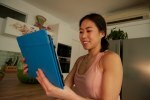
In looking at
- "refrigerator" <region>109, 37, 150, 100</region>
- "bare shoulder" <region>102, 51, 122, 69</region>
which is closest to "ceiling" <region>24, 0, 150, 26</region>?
"refrigerator" <region>109, 37, 150, 100</region>

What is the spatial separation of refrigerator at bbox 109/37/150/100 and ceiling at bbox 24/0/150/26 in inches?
37.6

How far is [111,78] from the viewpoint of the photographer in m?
0.60

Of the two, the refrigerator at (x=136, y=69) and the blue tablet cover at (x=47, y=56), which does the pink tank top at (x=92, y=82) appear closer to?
the blue tablet cover at (x=47, y=56)

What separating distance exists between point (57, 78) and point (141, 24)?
2404 millimetres

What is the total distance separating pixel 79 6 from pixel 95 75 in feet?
8.11

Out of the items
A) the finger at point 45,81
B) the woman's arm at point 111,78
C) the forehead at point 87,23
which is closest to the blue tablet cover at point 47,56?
the finger at point 45,81

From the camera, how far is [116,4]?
8.49 ft

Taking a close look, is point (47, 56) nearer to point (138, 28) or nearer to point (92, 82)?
point (92, 82)

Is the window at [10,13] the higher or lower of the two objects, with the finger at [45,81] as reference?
higher

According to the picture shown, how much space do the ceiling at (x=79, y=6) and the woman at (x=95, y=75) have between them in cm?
199

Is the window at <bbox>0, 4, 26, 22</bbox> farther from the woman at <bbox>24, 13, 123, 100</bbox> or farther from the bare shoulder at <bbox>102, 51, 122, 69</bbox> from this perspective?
the bare shoulder at <bbox>102, 51, 122, 69</bbox>

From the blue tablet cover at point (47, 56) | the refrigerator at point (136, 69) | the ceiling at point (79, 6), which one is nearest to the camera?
the blue tablet cover at point (47, 56)

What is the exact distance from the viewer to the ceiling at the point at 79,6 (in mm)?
2539

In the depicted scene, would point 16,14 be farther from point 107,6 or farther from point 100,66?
point 100,66
